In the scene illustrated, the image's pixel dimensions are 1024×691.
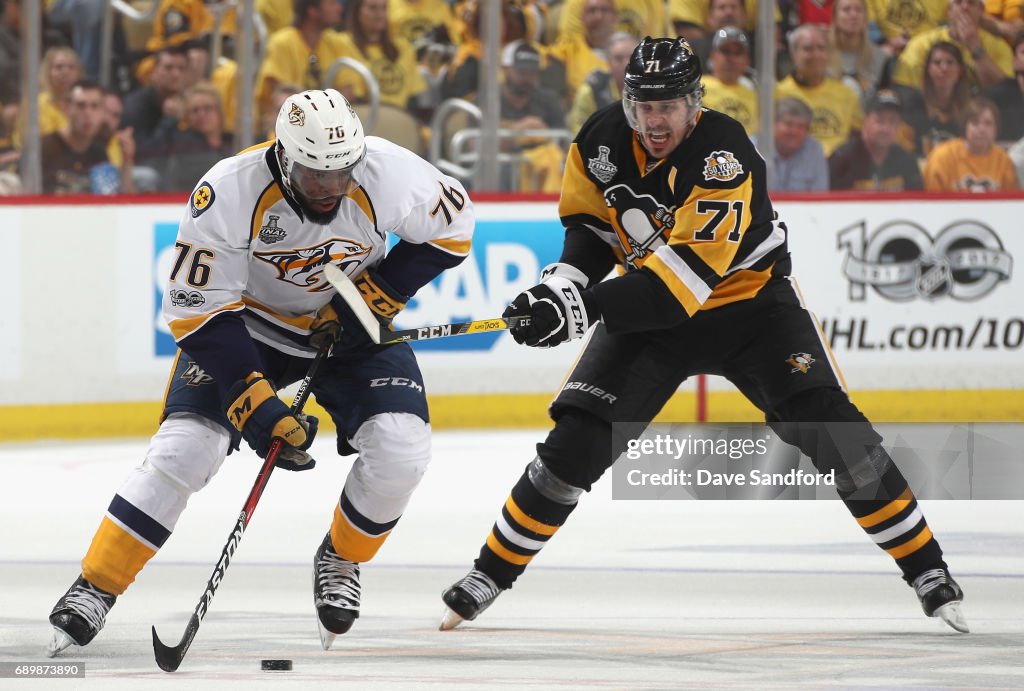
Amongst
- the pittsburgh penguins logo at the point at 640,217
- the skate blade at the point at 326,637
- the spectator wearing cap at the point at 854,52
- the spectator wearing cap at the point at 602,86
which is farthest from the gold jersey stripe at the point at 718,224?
the spectator wearing cap at the point at 854,52

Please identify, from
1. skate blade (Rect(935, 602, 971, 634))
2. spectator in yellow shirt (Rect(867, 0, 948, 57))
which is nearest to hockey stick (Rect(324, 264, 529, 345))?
skate blade (Rect(935, 602, 971, 634))

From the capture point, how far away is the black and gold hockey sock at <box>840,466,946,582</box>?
13.4 feet

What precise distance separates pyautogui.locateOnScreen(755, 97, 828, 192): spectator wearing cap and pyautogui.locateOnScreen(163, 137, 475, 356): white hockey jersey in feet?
13.3

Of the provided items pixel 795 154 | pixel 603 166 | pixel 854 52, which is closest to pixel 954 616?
pixel 603 166

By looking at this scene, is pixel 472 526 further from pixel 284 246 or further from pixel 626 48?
pixel 626 48

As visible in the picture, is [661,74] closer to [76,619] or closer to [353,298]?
[353,298]

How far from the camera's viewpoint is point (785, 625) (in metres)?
4.18

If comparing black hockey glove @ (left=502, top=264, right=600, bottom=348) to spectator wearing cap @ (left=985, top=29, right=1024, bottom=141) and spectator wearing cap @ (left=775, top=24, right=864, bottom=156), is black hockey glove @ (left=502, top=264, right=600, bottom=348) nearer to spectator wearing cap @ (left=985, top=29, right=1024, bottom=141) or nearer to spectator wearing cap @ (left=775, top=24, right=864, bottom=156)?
spectator wearing cap @ (left=775, top=24, right=864, bottom=156)

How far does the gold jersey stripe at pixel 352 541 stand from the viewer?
13.2 feet

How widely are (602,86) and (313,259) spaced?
4248 millimetres

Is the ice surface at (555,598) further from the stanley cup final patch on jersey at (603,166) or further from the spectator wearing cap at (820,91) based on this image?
the spectator wearing cap at (820,91)

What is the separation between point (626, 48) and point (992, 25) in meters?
1.74

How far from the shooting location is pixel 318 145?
3.70 meters

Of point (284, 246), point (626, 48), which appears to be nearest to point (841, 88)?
point (626, 48)
